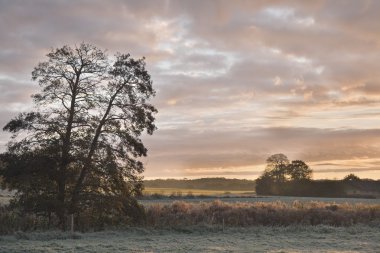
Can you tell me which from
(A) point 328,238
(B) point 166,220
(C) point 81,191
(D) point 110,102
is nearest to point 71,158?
(C) point 81,191

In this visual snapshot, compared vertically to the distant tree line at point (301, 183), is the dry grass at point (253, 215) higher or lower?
lower

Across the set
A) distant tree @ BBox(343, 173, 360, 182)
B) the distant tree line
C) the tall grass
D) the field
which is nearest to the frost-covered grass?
the field

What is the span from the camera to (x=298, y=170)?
3991 inches

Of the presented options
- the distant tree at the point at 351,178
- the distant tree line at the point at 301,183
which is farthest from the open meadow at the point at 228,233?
the distant tree at the point at 351,178

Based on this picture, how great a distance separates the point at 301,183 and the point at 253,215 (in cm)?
6187

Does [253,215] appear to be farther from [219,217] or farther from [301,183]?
[301,183]

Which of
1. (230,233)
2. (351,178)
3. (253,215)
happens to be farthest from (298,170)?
(230,233)

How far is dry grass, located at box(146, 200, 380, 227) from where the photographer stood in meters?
35.5

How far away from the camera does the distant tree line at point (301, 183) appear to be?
309 feet

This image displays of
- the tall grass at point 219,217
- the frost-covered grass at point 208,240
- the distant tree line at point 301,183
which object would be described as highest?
the distant tree line at point 301,183

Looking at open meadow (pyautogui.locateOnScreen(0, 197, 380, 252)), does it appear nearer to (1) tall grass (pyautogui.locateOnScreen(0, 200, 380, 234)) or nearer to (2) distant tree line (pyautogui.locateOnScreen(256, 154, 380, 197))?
(1) tall grass (pyautogui.locateOnScreen(0, 200, 380, 234))

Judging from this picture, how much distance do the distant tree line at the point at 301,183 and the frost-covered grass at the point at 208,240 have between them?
61.2 metres

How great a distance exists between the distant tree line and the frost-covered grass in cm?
6120

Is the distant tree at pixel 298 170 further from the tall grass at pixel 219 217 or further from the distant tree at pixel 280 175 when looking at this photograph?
the tall grass at pixel 219 217
